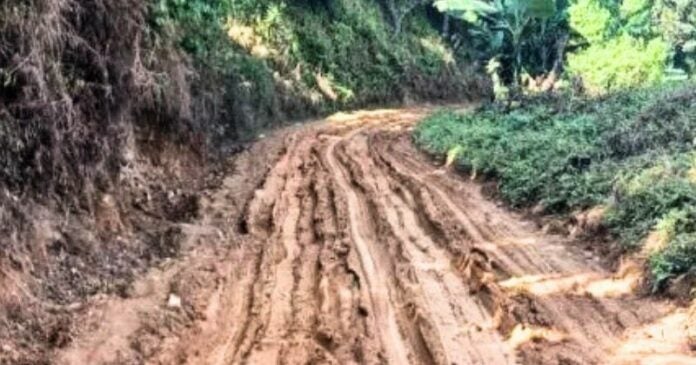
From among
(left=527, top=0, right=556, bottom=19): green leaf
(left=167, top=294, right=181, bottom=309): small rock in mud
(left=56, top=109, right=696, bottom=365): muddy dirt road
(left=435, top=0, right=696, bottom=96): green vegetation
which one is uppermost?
(left=527, top=0, right=556, bottom=19): green leaf

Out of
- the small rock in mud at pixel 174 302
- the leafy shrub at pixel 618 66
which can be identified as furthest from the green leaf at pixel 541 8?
the small rock in mud at pixel 174 302

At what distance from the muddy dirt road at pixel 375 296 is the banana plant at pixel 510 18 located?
11577 millimetres

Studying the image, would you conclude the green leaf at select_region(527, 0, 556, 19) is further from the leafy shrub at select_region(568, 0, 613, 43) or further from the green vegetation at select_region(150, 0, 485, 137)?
the green vegetation at select_region(150, 0, 485, 137)

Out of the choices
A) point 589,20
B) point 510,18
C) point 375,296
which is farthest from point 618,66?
point 375,296

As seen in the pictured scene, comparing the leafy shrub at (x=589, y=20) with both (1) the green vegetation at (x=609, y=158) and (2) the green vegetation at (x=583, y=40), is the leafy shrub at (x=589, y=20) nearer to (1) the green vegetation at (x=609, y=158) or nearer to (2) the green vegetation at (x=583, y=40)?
(2) the green vegetation at (x=583, y=40)

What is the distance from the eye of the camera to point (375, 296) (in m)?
7.21

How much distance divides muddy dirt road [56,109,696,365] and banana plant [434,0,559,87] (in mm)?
11577

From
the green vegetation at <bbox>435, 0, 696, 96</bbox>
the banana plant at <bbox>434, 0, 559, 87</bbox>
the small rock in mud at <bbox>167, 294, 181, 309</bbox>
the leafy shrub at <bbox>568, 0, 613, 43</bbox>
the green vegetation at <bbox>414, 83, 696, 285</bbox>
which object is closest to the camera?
the small rock in mud at <bbox>167, 294, 181, 309</bbox>

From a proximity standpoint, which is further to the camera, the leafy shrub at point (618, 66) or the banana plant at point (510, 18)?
the banana plant at point (510, 18)

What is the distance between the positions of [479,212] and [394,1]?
76.9ft

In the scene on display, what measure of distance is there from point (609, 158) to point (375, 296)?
18.5 ft

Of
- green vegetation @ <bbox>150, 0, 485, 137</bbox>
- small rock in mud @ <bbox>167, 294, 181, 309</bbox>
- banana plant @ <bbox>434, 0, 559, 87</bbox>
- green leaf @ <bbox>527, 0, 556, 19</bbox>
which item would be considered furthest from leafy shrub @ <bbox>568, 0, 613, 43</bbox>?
small rock in mud @ <bbox>167, 294, 181, 309</bbox>

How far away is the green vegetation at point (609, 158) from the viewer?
8461 mm

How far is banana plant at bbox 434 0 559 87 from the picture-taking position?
2194cm
